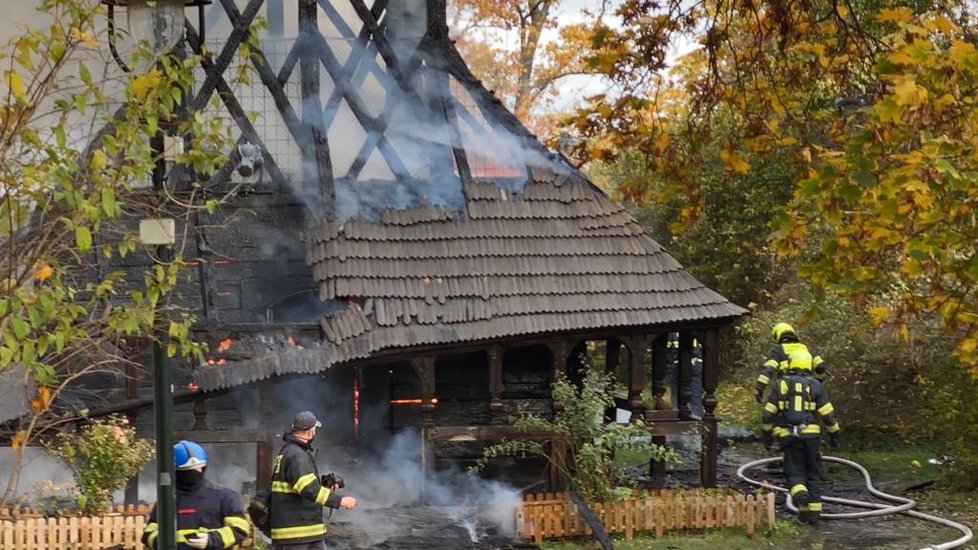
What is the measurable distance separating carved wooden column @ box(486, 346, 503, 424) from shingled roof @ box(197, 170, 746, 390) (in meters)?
0.35

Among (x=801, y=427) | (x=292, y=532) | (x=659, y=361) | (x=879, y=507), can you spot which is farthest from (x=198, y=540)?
(x=879, y=507)

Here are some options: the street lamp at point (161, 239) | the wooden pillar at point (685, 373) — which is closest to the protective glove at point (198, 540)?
the street lamp at point (161, 239)

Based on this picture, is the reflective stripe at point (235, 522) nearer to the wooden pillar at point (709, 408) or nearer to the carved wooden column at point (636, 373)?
the carved wooden column at point (636, 373)

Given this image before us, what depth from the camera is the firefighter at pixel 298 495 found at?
10.3 m

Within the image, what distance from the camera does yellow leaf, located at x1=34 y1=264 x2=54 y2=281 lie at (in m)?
7.43

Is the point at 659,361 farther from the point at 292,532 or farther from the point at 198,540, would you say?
the point at 198,540

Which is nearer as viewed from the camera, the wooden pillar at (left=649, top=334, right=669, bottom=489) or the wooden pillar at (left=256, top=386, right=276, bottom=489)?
the wooden pillar at (left=256, top=386, right=276, bottom=489)


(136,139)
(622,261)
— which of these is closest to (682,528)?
(622,261)

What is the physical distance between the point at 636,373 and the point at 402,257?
326 centimetres

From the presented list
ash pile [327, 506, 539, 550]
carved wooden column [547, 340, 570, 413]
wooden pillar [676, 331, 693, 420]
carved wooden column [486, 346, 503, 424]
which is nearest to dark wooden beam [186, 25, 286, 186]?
carved wooden column [486, 346, 503, 424]

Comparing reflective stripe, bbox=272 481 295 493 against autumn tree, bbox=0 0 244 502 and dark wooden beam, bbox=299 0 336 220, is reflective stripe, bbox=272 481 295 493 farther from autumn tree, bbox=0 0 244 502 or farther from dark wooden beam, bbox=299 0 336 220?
dark wooden beam, bbox=299 0 336 220

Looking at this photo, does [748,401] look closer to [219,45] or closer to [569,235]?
[569,235]

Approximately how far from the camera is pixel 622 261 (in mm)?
16484

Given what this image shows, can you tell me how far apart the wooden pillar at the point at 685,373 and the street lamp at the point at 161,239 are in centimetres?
952
